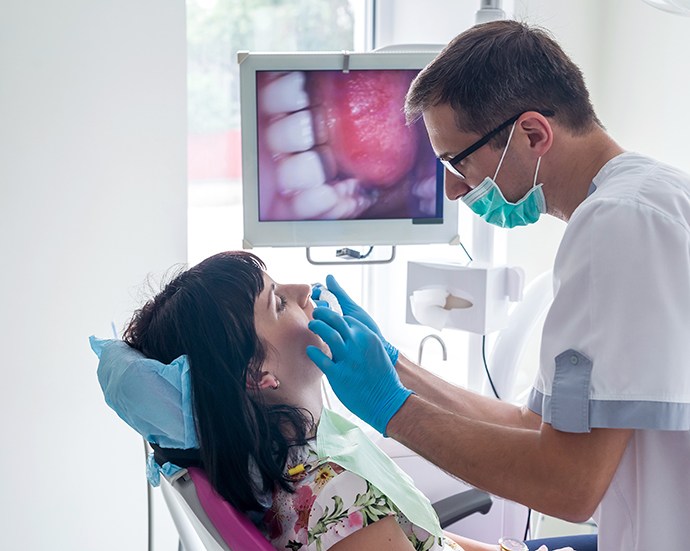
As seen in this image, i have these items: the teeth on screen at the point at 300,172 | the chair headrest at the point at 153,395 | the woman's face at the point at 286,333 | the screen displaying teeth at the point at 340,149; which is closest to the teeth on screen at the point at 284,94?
the screen displaying teeth at the point at 340,149

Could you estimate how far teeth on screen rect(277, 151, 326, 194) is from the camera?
202 cm

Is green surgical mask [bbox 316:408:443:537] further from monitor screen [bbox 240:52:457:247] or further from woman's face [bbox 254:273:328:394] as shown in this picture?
monitor screen [bbox 240:52:457:247]

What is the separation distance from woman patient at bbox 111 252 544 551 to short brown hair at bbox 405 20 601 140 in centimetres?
45

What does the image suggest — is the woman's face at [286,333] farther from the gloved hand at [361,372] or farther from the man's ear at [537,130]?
the man's ear at [537,130]

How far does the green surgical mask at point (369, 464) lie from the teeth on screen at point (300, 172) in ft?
2.17

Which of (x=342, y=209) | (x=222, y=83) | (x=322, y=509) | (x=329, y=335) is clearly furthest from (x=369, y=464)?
(x=222, y=83)

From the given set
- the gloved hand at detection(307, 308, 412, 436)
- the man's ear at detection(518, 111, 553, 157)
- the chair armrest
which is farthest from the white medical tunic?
the chair armrest

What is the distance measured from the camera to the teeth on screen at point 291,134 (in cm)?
199

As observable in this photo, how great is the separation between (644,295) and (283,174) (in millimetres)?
1054

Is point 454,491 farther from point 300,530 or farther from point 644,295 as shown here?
point 644,295

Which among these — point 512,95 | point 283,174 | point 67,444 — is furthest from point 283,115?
point 67,444

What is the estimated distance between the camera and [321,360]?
140 centimetres

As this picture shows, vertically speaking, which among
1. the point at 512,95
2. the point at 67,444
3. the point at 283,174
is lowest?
the point at 67,444

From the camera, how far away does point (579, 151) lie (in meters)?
1.41
